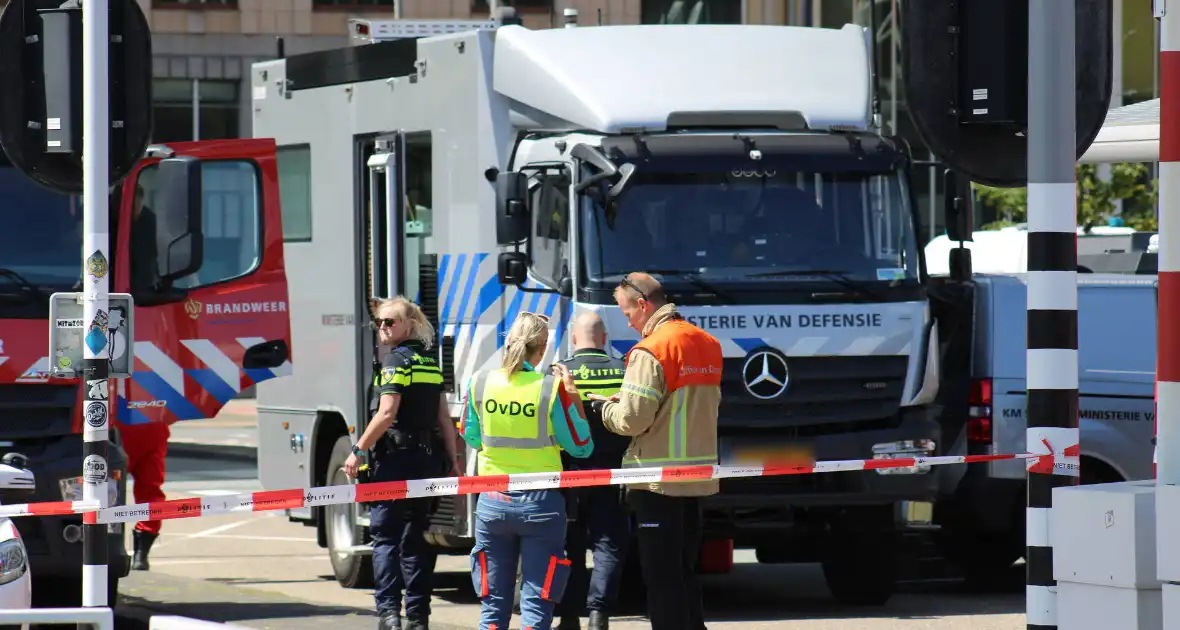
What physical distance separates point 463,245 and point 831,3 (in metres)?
26.1

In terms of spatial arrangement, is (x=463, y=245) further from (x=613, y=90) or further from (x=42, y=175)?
(x=42, y=175)

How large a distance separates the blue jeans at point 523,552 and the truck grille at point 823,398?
2.65 metres

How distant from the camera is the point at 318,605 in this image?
1206 centimetres

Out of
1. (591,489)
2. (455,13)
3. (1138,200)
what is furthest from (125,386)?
(455,13)

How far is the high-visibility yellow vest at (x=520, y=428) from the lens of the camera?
28.3 ft

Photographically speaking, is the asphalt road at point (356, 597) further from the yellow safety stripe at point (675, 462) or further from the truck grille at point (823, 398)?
the yellow safety stripe at point (675, 462)

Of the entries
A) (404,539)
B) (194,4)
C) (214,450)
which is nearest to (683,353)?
(404,539)

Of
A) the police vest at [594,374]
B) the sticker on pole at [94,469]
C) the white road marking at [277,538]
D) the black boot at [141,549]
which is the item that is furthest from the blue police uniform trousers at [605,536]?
the white road marking at [277,538]

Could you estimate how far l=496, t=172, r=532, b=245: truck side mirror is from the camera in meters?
11.1

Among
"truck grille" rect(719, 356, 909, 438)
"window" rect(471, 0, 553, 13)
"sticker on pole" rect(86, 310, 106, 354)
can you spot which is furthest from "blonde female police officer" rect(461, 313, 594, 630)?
"window" rect(471, 0, 553, 13)

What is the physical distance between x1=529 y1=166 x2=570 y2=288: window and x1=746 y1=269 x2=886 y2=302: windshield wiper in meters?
1.14

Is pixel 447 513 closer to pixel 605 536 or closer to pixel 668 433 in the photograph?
pixel 605 536

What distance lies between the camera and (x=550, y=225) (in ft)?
36.8

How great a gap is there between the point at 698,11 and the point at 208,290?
86.2ft
